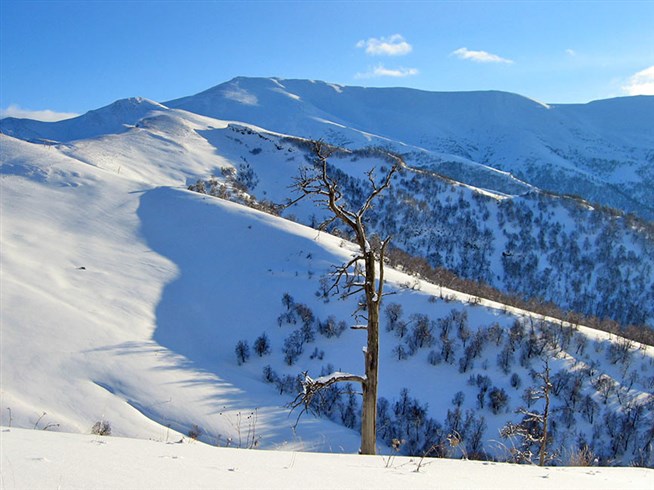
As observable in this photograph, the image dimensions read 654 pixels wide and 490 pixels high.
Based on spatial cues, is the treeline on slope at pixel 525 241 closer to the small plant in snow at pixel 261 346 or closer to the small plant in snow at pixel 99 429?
the small plant in snow at pixel 261 346

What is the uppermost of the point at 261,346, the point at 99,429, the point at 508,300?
the point at 99,429

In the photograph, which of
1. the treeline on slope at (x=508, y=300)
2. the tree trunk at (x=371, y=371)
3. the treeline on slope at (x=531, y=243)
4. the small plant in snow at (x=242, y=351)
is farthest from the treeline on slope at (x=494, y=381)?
the treeline on slope at (x=531, y=243)

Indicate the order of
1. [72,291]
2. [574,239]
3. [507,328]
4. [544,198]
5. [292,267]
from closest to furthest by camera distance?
[72,291] < [507,328] < [292,267] < [574,239] < [544,198]

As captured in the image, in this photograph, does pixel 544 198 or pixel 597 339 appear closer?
pixel 597 339

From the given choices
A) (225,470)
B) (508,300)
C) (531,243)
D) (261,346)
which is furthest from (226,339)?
(531,243)

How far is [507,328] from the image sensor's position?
4331 cm

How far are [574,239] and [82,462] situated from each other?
11829 cm

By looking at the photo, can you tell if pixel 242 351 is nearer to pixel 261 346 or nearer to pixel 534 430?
pixel 261 346

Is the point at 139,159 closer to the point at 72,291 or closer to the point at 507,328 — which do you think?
the point at 72,291

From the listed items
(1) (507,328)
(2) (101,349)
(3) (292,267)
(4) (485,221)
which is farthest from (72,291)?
(4) (485,221)

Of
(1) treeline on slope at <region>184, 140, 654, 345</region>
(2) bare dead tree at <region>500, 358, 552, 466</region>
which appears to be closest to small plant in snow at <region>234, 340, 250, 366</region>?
(2) bare dead tree at <region>500, 358, 552, 466</region>

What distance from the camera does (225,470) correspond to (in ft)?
13.3

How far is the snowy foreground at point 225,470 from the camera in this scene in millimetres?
3451

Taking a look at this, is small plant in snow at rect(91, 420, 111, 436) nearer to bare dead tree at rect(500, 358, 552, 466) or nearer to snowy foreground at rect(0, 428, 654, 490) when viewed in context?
snowy foreground at rect(0, 428, 654, 490)
